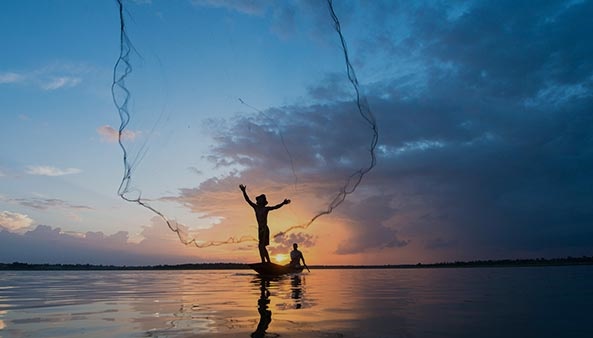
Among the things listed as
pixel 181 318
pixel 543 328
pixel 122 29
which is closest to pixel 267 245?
pixel 122 29

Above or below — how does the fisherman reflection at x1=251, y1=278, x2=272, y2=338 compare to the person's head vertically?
below

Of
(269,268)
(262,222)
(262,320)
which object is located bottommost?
(262,320)

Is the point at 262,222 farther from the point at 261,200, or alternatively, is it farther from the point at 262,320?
the point at 262,320

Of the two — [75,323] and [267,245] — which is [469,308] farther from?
[267,245]

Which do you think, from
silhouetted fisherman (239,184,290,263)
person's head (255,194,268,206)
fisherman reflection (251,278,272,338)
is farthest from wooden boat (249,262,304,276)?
fisherman reflection (251,278,272,338)

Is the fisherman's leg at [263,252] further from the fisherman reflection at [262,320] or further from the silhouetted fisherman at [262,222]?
the fisherman reflection at [262,320]

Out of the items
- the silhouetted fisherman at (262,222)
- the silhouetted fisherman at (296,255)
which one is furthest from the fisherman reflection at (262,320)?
the silhouetted fisherman at (296,255)

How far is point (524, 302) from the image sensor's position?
11617 mm

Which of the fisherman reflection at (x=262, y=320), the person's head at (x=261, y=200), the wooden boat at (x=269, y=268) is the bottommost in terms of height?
the fisherman reflection at (x=262, y=320)

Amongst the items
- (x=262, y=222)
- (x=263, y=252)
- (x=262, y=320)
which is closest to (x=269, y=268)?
(x=263, y=252)

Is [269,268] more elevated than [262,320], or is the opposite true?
[269,268]

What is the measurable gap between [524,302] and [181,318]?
891 centimetres

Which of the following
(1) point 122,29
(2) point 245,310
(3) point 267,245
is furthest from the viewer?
(3) point 267,245

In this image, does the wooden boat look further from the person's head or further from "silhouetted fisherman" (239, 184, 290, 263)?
the person's head
